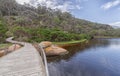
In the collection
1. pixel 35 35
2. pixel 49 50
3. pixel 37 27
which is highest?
pixel 37 27

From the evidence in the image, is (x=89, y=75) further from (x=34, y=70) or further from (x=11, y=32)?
(x=11, y=32)

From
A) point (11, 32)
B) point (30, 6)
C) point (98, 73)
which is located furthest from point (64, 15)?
point (98, 73)

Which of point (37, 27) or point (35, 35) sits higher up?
point (37, 27)

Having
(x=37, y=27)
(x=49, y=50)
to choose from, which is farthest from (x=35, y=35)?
(x=37, y=27)

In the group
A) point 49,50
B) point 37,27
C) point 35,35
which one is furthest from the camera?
point 37,27

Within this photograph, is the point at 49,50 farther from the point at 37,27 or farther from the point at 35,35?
the point at 37,27

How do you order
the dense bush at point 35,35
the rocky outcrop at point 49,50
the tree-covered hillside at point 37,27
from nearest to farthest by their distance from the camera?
1. the rocky outcrop at point 49,50
2. the dense bush at point 35,35
3. the tree-covered hillside at point 37,27

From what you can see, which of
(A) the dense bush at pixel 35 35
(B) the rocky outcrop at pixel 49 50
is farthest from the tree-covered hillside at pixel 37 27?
(B) the rocky outcrop at pixel 49 50

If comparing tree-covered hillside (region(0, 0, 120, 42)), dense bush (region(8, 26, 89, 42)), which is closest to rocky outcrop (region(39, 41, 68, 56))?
tree-covered hillside (region(0, 0, 120, 42))

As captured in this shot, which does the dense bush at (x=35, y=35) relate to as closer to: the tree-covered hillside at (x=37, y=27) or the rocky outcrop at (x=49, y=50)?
the tree-covered hillside at (x=37, y=27)

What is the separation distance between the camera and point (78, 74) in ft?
55.4

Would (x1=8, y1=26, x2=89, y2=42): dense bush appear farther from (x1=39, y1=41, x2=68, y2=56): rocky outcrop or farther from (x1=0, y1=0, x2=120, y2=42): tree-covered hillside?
(x1=39, y1=41, x2=68, y2=56): rocky outcrop

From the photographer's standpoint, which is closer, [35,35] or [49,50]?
[49,50]

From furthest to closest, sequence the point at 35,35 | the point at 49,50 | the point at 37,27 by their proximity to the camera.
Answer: the point at 37,27 → the point at 35,35 → the point at 49,50
